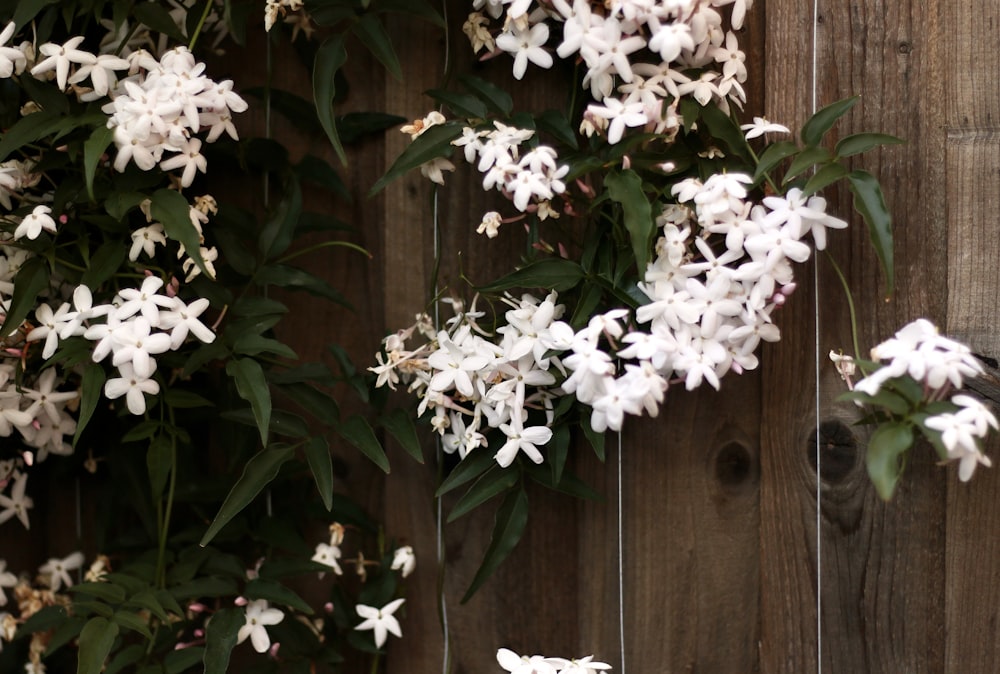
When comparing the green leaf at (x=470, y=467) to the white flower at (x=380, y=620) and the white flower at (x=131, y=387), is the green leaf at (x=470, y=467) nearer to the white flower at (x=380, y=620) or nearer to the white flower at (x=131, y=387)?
the white flower at (x=380, y=620)

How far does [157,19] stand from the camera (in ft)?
3.83

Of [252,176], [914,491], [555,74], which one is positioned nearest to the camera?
[914,491]

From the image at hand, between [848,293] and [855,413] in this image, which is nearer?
[848,293]

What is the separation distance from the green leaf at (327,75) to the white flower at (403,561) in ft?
1.86

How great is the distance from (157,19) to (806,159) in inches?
32.8

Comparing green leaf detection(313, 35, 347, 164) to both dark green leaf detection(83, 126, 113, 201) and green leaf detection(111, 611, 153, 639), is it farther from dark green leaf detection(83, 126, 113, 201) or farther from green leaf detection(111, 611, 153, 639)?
green leaf detection(111, 611, 153, 639)

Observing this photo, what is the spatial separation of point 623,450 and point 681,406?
101 millimetres

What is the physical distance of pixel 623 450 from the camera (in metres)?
1.26

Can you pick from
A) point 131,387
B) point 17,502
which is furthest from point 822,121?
point 17,502

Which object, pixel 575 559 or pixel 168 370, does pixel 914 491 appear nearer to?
pixel 575 559

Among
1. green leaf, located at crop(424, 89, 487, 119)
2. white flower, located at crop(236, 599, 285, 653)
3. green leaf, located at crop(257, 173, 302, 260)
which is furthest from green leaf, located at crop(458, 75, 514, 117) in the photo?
white flower, located at crop(236, 599, 285, 653)

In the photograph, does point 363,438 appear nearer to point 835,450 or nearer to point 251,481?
point 251,481

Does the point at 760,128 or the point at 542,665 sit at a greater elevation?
the point at 760,128

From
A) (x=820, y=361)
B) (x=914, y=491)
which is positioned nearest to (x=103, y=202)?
(x=820, y=361)
